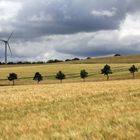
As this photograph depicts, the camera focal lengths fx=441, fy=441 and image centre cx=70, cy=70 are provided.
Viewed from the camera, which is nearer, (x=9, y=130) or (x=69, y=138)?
(x=69, y=138)

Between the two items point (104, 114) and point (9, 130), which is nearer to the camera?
point (9, 130)

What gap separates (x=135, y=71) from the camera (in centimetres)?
14525

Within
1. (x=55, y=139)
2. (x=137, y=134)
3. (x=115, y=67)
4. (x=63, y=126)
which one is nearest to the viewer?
(x=137, y=134)

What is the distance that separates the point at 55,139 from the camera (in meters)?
13.5

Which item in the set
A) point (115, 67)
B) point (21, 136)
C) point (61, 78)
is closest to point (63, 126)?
point (21, 136)

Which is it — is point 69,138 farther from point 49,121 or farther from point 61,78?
point 61,78

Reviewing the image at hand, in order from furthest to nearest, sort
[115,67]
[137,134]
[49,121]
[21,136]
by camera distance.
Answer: [115,67], [49,121], [21,136], [137,134]

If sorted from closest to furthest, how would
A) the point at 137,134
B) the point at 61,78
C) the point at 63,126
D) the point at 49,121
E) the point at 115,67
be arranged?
the point at 137,134
the point at 63,126
the point at 49,121
the point at 61,78
the point at 115,67

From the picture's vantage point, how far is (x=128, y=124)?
14047 millimetres

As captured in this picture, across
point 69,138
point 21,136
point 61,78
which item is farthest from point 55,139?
point 61,78

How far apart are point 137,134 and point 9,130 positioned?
5523 millimetres

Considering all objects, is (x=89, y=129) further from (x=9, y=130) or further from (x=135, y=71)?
(x=135, y=71)

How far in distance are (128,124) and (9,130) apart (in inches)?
183

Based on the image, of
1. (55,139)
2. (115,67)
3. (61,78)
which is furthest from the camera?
(115,67)
